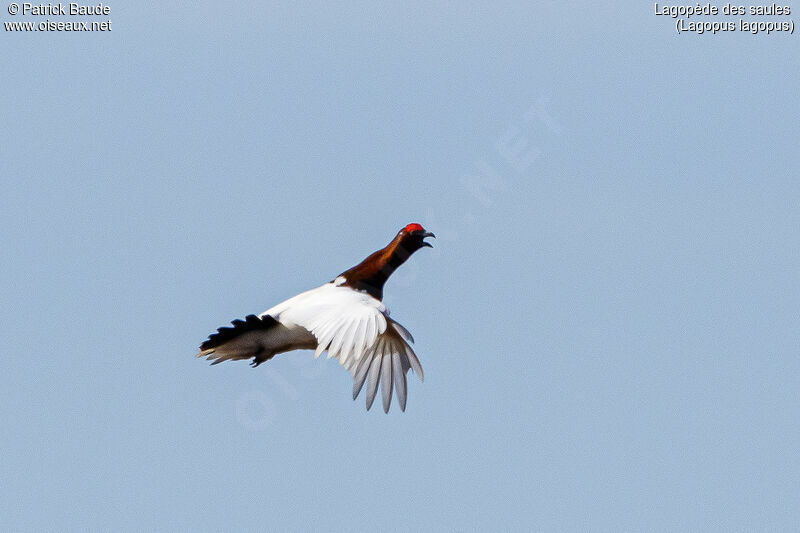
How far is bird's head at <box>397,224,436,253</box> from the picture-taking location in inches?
546

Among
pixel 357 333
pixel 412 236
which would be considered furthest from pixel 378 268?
pixel 357 333

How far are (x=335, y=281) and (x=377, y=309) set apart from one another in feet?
4.76

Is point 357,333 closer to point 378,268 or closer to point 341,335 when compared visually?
point 341,335

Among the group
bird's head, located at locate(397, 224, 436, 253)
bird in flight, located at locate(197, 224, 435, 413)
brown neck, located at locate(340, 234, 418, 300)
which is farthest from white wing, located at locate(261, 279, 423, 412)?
bird's head, located at locate(397, 224, 436, 253)

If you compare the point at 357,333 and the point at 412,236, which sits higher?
the point at 412,236

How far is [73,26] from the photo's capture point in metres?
15.5

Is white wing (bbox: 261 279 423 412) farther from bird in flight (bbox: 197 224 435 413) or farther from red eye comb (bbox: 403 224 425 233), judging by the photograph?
red eye comb (bbox: 403 224 425 233)

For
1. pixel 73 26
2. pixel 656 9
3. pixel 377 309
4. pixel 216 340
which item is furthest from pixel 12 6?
pixel 656 9

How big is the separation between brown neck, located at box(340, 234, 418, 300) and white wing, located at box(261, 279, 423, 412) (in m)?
0.28

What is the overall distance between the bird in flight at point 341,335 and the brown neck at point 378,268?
0.05 ft

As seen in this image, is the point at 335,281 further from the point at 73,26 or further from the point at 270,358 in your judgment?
the point at 73,26

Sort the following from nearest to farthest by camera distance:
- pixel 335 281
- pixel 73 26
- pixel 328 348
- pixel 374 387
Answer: pixel 328 348 → pixel 374 387 → pixel 335 281 → pixel 73 26

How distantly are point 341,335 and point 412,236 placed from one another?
8.46ft

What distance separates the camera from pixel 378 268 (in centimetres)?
1357
